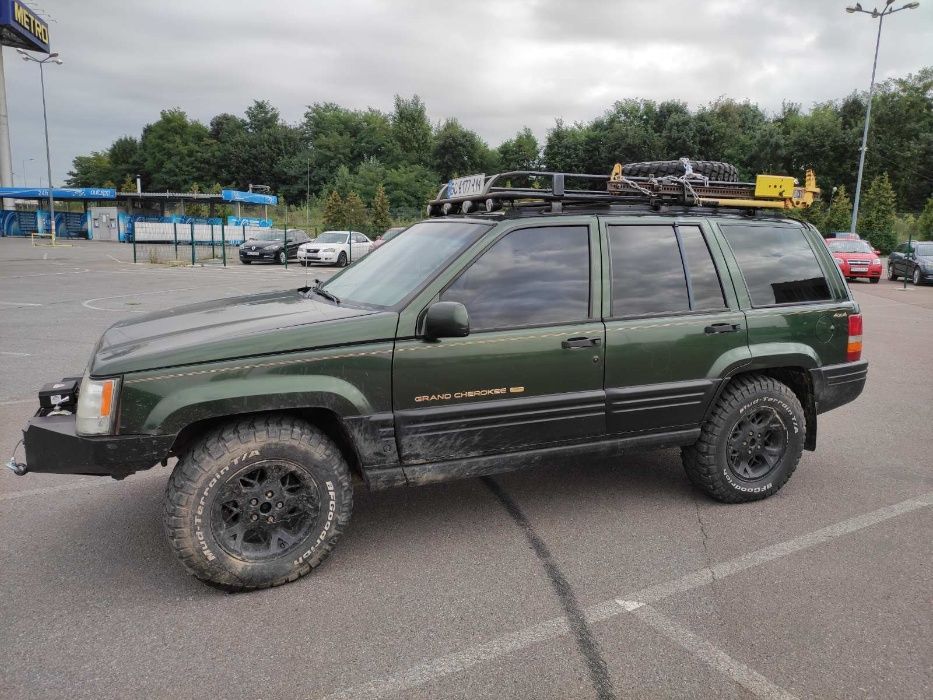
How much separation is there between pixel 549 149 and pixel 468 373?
63.0 m

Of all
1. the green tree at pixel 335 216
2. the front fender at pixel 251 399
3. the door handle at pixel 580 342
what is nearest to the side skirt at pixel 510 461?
the front fender at pixel 251 399

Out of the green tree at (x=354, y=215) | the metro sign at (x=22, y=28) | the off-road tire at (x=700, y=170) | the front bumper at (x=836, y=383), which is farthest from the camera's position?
the metro sign at (x=22, y=28)

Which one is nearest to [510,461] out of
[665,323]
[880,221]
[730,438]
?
[665,323]

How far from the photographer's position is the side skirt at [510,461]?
3363 millimetres

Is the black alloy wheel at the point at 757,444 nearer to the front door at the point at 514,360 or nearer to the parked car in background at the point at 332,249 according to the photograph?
the front door at the point at 514,360

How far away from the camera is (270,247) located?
2712 cm

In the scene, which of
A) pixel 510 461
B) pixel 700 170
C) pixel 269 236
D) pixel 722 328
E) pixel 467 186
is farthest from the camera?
pixel 269 236

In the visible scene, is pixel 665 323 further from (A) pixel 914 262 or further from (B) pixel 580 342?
(A) pixel 914 262

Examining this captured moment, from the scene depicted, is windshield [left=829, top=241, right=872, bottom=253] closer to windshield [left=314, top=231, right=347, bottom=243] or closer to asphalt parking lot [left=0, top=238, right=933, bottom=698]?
windshield [left=314, top=231, right=347, bottom=243]

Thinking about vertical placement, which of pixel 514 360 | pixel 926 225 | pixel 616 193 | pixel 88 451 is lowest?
pixel 88 451

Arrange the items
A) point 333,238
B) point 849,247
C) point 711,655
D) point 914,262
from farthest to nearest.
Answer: point 333,238, point 849,247, point 914,262, point 711,655

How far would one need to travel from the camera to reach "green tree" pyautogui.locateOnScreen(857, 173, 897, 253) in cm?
3828

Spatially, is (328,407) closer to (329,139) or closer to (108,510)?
(108,510)

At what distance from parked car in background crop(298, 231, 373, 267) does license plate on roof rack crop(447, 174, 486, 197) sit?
71.1ft
